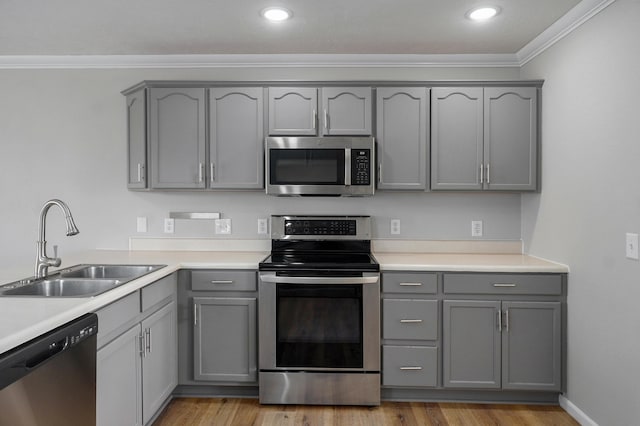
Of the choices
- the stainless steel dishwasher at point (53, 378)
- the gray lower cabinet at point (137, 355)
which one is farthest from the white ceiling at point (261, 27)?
the stainless steel dishwasher at point (53, 378)

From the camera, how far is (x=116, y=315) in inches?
74.4

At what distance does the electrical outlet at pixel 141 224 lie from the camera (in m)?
3.30

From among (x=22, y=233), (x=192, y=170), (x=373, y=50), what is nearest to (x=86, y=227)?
(x=22, y=233)

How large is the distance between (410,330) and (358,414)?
586 millimetres

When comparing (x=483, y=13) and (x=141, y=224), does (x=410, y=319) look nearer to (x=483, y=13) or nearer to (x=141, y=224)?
(x=483, y=13)

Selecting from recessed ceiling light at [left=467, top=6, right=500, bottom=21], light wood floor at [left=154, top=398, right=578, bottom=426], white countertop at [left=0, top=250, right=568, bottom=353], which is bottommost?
light wood floor at [left=154, top=398, right=578, bottom=426]

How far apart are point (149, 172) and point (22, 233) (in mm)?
1227

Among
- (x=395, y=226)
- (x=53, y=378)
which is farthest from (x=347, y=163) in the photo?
(x=53, y=378)

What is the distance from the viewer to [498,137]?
9.59ft

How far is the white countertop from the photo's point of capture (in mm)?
1361

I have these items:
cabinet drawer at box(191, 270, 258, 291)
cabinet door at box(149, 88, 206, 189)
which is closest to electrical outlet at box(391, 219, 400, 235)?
cabinet drawer at box(191, 270, 258, 291)

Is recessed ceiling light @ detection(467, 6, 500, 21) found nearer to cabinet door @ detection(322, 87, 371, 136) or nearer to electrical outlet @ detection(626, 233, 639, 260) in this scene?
cabinet door @ detection(322, 87, 371, 136)

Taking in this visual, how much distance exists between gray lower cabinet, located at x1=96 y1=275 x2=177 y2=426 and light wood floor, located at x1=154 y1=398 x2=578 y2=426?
0.73ft

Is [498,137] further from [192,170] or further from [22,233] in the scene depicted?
[22,233]
